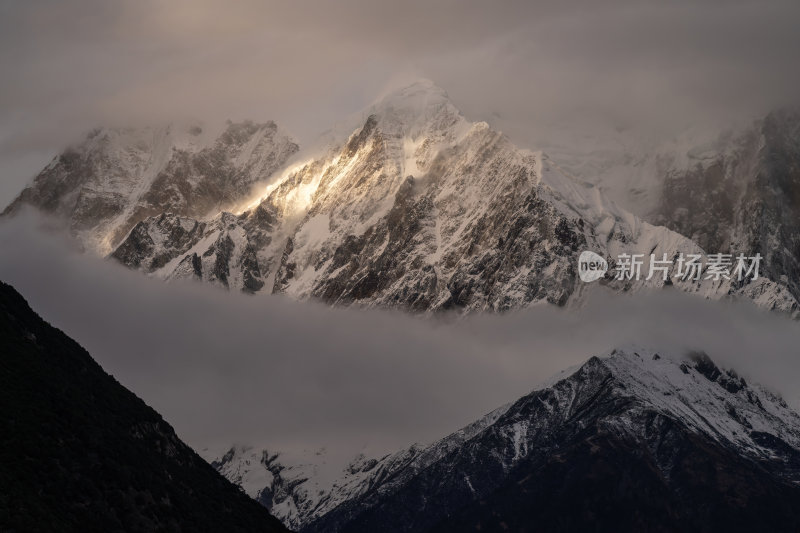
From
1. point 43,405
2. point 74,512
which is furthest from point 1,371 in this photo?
point 74,512

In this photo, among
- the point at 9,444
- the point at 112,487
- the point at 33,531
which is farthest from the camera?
the point at 112,487

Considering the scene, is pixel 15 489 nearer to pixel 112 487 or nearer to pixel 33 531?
pixel 33 531

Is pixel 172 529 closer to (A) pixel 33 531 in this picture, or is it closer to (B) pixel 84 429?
(B) pixel 84 429

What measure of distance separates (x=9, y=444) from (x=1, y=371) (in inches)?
532

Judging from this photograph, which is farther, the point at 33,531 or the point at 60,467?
the point at 60,467

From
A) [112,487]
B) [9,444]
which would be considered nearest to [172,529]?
[112,487]

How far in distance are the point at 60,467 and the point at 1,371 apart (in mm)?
12477

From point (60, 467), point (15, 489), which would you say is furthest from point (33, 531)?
point (60, 467)

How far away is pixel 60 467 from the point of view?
19062cm

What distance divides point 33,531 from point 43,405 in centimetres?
2652

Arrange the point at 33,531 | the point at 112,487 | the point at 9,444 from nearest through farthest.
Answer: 1. the point at 33,531
2. the point at 9,444
3. the point at 112,487

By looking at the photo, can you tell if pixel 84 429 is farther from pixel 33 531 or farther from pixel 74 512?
pixel 33 531

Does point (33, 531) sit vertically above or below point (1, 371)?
below

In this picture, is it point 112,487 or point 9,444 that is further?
point 112,487
